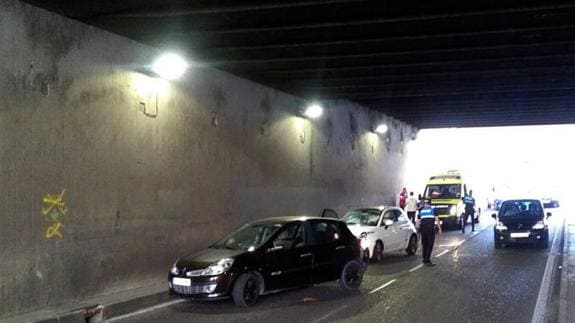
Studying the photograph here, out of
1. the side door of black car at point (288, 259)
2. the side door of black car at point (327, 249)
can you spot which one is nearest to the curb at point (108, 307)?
the side door of black car at point (288, 259)

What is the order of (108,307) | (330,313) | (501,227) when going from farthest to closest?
(501,227), (108,307), (330,313)

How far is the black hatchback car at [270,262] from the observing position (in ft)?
30.2

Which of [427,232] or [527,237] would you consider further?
[527,237]

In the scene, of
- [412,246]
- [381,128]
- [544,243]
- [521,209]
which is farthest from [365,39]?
[381,128]

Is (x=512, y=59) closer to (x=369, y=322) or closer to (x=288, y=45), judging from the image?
(x=288, y=45)

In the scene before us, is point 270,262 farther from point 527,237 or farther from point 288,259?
point 527,237

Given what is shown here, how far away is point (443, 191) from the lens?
27047 millimetres

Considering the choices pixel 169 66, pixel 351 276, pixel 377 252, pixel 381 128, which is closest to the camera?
pixel 351 276

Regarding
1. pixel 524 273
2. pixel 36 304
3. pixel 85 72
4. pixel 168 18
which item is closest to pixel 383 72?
pixel 524 273

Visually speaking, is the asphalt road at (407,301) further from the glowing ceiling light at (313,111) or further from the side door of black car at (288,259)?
the glowing ceiling light at (313,111)

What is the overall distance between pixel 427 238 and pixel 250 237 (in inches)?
221

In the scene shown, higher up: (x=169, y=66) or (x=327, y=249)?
(x=169, y=66)

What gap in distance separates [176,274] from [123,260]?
1.61 meters

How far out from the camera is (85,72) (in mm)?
9703
